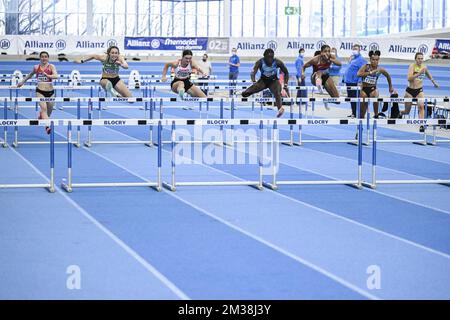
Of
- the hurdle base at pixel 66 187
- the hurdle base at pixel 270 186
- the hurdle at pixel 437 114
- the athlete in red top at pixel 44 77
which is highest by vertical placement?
the athlete in red top at pixel 44 77

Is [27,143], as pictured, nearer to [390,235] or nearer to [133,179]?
[133,179]

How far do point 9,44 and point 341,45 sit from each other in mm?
15588

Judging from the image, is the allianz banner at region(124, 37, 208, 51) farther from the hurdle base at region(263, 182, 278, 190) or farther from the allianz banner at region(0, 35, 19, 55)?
the hurdle base at region(263, 182, 278, 190)

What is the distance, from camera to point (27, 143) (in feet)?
55.3

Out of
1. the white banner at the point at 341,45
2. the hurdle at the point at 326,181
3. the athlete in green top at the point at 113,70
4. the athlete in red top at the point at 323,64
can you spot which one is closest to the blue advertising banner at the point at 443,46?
the white banner at the point at 341,45

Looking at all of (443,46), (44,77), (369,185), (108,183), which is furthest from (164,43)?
(369,185)

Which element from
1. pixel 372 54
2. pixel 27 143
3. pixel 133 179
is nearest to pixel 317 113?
pixel 372 54

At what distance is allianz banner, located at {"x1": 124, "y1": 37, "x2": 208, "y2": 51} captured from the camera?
44.7 meters

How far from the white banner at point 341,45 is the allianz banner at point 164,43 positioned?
163 centimetres

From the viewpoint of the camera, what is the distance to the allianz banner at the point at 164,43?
44.7 m

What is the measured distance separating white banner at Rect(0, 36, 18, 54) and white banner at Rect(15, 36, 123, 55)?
7.7 inches

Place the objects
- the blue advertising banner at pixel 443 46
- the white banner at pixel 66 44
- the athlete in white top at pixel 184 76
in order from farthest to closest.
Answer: the white banner at pixel 66 44 → the blue advertising banner at pixel 443 46 → the athlete in white top at pixel 184 76

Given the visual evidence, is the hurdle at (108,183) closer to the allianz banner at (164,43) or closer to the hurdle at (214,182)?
the hurdle at (214,182)

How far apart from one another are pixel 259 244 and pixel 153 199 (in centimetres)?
278
